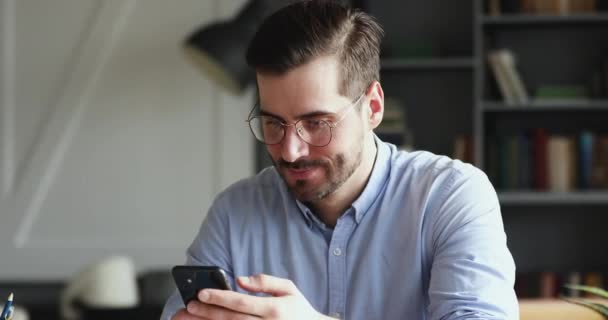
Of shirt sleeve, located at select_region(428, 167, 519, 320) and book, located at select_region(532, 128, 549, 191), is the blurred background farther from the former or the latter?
shirt sleeve, located at select_region(428, 167, 519, 320)

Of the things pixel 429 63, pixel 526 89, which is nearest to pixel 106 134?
pixel 429 63

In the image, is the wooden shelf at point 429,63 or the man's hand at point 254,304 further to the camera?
the wooden shelf at point 429,63

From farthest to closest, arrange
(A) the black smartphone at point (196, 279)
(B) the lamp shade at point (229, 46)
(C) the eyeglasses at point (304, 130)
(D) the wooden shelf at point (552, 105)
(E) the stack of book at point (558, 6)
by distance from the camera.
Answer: (E) the stack of book at point (558, 6)
(D) the wooden shelf at point (552, 105)
(B) the lamp shade at point (229, 46)
(C) the eyeglasses at point (304, 130)
(A) the black smartphone at point (196, 279)

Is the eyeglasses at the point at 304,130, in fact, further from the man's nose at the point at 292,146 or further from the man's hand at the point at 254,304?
the man's hand at the point at 254,304

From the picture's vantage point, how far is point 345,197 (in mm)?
1808

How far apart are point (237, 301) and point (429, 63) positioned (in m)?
2.96

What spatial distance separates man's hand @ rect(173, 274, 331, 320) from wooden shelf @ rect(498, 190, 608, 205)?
290 centimetres

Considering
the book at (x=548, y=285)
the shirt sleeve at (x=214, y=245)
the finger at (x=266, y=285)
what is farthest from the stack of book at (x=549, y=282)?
the finger at (x=266, y=285)

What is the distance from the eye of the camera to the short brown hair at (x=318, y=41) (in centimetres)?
166

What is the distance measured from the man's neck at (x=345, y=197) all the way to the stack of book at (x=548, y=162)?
2567mm

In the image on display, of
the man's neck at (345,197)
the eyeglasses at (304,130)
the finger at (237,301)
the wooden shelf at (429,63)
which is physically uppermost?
the eyeglasses at (304,130)

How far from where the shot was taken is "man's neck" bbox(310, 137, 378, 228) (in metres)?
1.80

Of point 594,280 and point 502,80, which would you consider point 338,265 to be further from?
point 594,280

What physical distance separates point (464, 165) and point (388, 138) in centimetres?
252
